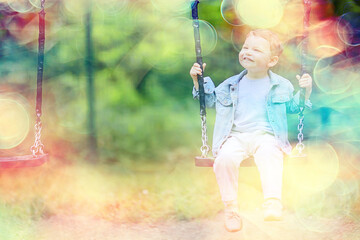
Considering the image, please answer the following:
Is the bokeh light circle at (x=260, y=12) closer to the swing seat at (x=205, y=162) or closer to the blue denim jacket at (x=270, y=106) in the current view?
the blue denim jacket at (x=270, y=106)

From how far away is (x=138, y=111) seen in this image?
232 inches

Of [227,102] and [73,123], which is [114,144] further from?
[227,102]

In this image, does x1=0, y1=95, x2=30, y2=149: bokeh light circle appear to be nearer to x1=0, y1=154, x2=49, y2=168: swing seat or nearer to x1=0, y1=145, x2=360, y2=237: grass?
x1=0, y1=145, x2=360, y2=237: grass

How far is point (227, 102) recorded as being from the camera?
10.4 feet

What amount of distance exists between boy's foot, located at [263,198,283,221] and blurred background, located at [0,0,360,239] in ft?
8.52

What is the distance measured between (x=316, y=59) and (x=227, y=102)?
2431 millimetres

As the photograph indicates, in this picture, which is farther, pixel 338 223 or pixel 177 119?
pixel 177 119

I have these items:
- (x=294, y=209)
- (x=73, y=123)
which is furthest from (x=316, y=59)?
(x=73, y=123)

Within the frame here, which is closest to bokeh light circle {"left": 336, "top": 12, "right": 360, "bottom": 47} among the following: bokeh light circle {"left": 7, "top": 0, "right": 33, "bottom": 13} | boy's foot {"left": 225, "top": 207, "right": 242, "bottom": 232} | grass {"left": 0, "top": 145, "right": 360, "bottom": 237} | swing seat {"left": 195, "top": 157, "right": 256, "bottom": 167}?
grass {"left": 0, "top": 145, "right": 360, "bottom": 237}

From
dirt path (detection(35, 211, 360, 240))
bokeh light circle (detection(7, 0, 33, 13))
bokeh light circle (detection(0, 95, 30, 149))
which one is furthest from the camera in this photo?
bokeh light circle (detection(0, 95, 30, 149))

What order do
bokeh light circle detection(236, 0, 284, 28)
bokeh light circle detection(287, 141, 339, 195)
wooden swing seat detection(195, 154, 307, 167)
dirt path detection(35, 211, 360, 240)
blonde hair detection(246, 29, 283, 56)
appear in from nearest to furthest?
1. wooden swing seat detection(195, 154, 307, 167)
2. blonde hair detection(246, 29, 283, 56)
3. dirt path detection(35, 211, 360, 240)
4. bokeh light circle detection(236, 0, 284, 28)
5. bokeh light circle detection(287, 141, 339, 195)

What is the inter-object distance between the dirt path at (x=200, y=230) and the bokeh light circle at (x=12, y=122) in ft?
4.07

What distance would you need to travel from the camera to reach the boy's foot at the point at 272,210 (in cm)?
268

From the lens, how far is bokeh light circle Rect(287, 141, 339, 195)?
17.6 feet
